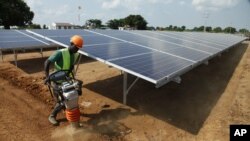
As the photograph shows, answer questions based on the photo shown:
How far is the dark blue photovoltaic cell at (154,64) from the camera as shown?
23.7 ft

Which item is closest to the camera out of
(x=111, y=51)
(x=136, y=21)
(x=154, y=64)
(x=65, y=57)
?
(x=65, y=57)

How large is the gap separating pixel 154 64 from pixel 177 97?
292cm

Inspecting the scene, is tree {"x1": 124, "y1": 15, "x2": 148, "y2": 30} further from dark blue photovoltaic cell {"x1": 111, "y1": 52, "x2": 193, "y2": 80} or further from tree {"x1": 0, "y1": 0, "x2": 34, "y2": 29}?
dark blue photovoltaic cell {"x1": 111, "y1": 52, "x2": 193, "y2": 80}

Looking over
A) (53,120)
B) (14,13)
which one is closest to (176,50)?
(53,120)

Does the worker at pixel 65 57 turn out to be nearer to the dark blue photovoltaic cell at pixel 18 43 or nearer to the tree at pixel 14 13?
the dark blue photovoltaic cell at pixel 18 43

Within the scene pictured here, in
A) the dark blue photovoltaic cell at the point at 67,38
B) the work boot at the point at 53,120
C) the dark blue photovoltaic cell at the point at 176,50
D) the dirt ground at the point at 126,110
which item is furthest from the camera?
the dark blue photovoltaic cell at the point at 176,50

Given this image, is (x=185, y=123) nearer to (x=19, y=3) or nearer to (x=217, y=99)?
(x=217, y=99)

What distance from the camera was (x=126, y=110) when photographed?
27.9ft

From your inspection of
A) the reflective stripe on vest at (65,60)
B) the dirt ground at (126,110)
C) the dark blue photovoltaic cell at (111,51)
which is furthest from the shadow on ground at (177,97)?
the reflective stripe on vest at (65,60)

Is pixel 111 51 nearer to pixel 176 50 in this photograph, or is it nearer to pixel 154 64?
pixel 154 64

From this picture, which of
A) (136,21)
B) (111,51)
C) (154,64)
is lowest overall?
(154,64)

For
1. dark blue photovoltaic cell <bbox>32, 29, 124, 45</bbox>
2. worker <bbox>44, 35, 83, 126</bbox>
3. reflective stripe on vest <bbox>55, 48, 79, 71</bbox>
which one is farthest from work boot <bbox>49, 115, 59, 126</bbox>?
dark blue photovoltaic cell <bbox>32, 29, 124, 45</bbox>

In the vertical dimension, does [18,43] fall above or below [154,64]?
above

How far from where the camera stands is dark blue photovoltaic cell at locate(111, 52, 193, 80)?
7.22 meters
